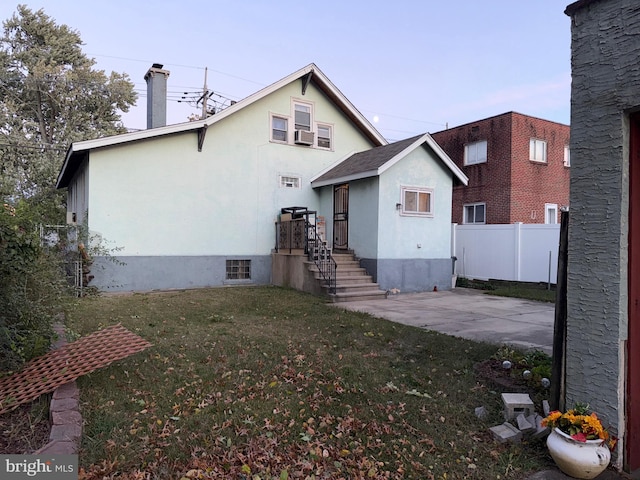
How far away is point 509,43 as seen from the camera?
13.0m

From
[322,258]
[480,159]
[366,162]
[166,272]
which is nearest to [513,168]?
[480,159]

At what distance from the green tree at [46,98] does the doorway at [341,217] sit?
16892mm

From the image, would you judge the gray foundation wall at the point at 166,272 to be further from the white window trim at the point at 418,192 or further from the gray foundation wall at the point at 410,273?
the white window trim at the point at 418,192

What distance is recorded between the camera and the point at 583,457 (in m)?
2.77

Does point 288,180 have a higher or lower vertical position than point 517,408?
higher

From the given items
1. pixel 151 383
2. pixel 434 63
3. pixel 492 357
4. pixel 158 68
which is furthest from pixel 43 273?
pixel 434 63

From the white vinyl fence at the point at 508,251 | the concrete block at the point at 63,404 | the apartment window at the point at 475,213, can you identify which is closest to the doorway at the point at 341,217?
the white vinyl fence at the point at 508,251

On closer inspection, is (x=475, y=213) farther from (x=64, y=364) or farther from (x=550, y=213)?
(x=64, y=364)

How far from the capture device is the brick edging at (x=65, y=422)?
2902mm

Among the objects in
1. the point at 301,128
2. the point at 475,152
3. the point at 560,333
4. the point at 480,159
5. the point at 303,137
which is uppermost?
the point at 475,152

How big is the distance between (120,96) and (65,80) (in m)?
3.06

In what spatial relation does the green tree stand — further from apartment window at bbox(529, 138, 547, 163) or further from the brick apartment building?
apartment window at bbox(529, 138, 547, 163)

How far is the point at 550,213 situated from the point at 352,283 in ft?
39.9

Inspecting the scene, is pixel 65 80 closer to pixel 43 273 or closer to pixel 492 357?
pixel 43 273
